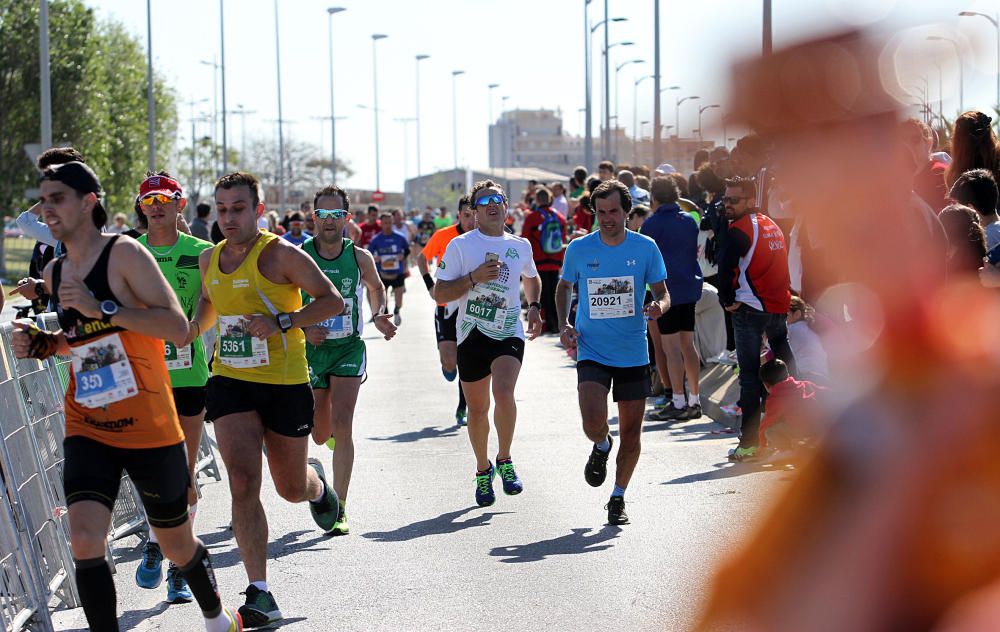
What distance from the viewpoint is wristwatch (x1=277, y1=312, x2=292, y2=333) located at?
6320mm

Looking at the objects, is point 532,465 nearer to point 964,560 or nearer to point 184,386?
point 184,386

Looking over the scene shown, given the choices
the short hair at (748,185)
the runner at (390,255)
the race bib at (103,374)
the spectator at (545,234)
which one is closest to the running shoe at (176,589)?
the race bib at (103,374)

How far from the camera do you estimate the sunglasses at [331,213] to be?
852cm

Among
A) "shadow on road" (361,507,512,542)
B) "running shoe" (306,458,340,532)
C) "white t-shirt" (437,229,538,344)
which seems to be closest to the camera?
"running shoe" (306,458,340,532)

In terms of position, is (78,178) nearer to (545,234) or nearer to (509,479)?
(509,479)

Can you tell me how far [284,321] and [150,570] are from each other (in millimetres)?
1522

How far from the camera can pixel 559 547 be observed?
24.6ft

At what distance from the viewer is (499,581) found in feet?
22.0

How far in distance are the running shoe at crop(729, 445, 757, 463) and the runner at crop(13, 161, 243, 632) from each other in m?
5.52

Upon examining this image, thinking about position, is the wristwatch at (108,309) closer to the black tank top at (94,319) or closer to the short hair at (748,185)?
the black tank top at (94,319)

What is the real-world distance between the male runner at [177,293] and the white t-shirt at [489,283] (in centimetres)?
226

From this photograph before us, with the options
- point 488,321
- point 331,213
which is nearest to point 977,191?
point 488,321

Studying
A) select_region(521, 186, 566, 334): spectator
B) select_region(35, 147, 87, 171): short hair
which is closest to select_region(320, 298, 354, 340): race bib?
select_region(35, 147, 87, 171): short hair

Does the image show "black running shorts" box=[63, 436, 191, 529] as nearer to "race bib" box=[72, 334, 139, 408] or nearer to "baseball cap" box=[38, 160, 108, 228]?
"race bib" box=[72, 334, 139, 408]
